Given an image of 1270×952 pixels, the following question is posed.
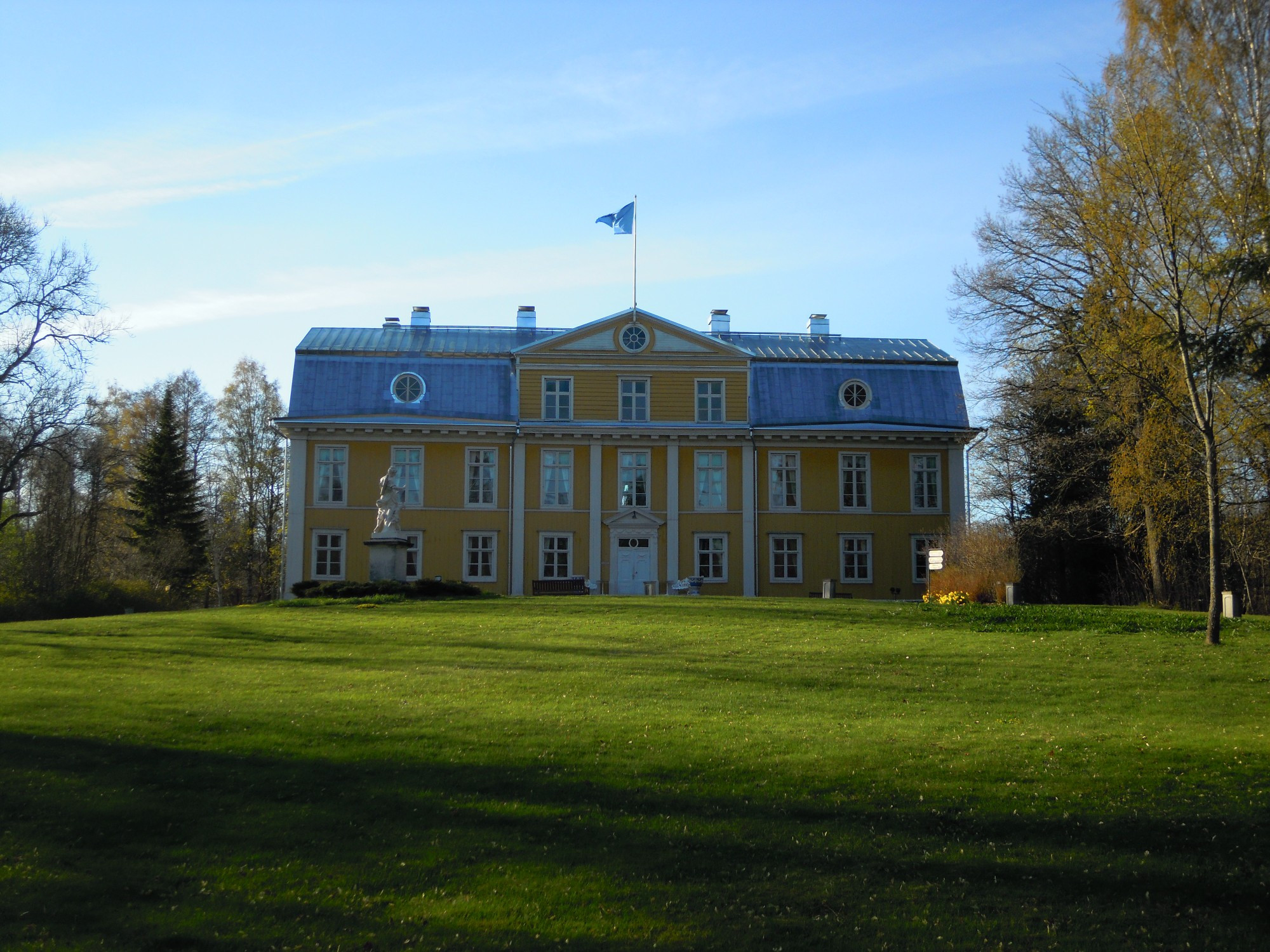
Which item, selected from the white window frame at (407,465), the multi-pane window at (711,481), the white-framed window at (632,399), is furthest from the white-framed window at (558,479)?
the multi-pane window at (711,481)

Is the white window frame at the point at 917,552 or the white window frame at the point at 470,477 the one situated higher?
the white window frame at the point at 470,477

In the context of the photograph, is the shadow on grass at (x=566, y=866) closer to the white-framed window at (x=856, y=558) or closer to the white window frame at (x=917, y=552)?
the white-framed window at (x=856, y=558)

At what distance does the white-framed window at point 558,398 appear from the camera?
3691 centimetres

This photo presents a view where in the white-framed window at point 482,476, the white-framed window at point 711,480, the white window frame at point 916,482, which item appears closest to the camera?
the white-framed window at point 482,476

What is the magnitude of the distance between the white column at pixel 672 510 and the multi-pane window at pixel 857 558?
5.74 metres

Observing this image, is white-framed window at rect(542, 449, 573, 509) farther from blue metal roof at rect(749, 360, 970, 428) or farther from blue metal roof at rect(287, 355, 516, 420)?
blue metal roof at rect(749, 360, 970, 428)

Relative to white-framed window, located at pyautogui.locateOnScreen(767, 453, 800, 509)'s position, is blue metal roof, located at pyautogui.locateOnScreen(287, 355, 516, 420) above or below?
above

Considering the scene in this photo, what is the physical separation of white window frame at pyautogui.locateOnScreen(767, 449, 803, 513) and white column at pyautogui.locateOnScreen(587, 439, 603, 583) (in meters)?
5.81

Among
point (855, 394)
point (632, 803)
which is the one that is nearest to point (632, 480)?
point (855, 394)

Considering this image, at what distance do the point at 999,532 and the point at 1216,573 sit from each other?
39.1ft

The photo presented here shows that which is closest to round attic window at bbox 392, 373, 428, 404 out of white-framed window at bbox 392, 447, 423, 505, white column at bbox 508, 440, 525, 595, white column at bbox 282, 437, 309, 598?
white-framed window at bbox 392, 447, 423, 505

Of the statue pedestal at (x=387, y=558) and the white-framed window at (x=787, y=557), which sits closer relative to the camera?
the statue pedestal at (x=387, y=558)

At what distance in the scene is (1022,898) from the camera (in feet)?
25.0

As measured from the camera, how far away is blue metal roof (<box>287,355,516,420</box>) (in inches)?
1428
